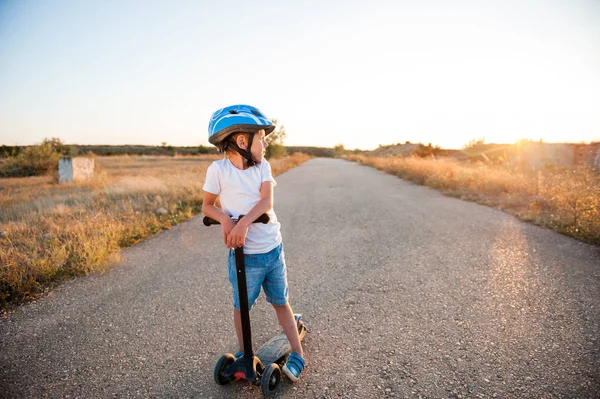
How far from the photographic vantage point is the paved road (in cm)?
207

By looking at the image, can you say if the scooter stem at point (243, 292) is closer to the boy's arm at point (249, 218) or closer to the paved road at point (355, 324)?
the boy's arm at point (249, 218)

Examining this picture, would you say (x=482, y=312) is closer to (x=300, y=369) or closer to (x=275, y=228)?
(x=300, y=369)

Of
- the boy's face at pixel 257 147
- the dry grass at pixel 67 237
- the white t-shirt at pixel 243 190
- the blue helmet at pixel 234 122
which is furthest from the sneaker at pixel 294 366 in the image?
the dry grass at pixel 67 237

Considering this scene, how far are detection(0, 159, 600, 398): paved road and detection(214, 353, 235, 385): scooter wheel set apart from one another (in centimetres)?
6

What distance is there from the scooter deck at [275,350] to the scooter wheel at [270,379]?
184 mm

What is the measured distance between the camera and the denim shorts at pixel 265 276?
200 centimetres

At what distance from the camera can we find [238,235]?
1.79 m

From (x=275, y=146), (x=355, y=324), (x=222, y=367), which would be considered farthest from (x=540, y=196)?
(x=275, y=146)

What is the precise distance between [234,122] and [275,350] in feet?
5.57

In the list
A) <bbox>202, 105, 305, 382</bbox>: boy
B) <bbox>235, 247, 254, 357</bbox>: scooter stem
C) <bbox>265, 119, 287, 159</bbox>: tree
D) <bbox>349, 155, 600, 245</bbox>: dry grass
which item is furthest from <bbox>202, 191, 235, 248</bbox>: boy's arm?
<bbox>265, 119, 287, 159</bbox>: tree

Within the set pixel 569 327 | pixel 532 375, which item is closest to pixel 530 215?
pixel 569 327

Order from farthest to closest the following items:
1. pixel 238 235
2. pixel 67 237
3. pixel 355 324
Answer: pixel 67 237
pixel 355 324
pixel 238 235

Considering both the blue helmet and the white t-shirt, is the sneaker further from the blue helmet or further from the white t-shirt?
the blue helmet

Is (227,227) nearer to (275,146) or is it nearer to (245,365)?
(245,365)
